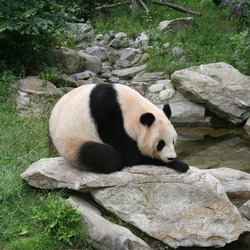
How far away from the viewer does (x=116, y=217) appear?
16.6 feet

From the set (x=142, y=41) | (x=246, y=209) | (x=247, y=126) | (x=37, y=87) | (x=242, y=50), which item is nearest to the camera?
(x=246, y=209)

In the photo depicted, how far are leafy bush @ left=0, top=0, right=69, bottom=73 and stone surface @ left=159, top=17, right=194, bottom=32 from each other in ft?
12.6

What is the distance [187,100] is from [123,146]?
489 cm

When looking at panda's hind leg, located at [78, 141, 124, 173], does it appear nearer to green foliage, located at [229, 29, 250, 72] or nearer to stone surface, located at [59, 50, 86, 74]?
green foliage, located at [229, 29, 250, 72]

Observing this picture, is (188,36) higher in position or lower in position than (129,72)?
higher

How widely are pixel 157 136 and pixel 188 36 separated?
8159 millimetres

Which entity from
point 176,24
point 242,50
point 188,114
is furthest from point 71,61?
point 176,24

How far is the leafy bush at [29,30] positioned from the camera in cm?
880

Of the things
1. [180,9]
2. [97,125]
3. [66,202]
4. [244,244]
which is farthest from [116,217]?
[180,9]

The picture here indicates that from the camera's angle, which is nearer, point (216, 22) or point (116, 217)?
point (116, 217)

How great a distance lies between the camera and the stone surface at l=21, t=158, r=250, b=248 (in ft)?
16.3

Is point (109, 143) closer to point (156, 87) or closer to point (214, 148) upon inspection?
point (214, 148)

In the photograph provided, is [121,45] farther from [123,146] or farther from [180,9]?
[123,146]

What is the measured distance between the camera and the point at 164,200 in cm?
510
